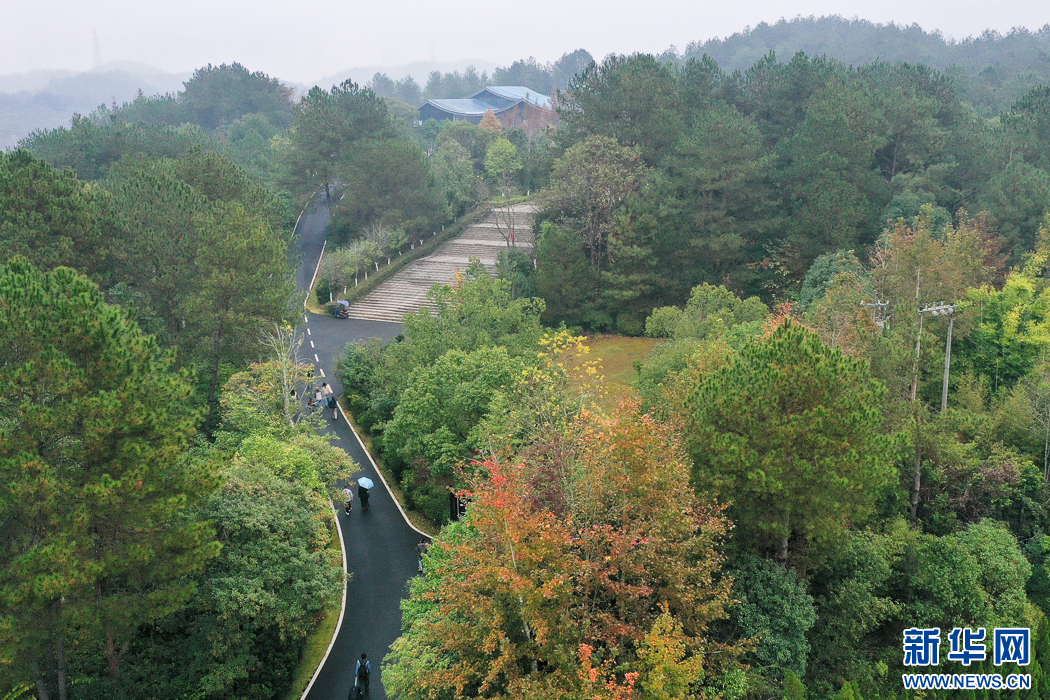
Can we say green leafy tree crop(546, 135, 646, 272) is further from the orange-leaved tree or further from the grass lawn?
the orange-leaved tree

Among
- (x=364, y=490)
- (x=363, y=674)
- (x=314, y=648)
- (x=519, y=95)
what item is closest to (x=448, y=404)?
(x=364, y=490)

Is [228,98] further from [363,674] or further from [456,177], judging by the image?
[363,674]

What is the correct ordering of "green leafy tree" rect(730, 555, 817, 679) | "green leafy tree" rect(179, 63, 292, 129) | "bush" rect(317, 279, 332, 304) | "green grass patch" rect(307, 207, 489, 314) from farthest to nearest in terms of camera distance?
"green leafy tree" rect(179, 63, 292, 129) < "green grass patch" rect(307, 207, 489, 314) < "bush" rect(317, 279, 332, 304) < "green leafy tree" rect(730, 555, 817, 679)

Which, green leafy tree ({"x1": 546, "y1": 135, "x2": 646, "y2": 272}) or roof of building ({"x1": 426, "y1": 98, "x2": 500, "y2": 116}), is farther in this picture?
roof of building ({"x1": 426, "y1": 98, "x2": 500, "y2": 116})

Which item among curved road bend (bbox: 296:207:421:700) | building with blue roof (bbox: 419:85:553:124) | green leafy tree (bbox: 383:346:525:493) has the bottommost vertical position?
curved road bend (bbox: 296:207:421:700)

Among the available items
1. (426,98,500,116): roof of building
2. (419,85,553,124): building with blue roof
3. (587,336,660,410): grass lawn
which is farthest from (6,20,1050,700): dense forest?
(426,98,500,116): roof of building

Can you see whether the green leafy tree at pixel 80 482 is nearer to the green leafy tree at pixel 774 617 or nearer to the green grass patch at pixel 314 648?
the green grass patch at pixel 314 648

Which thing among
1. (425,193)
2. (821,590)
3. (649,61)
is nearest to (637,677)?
(821,590)
